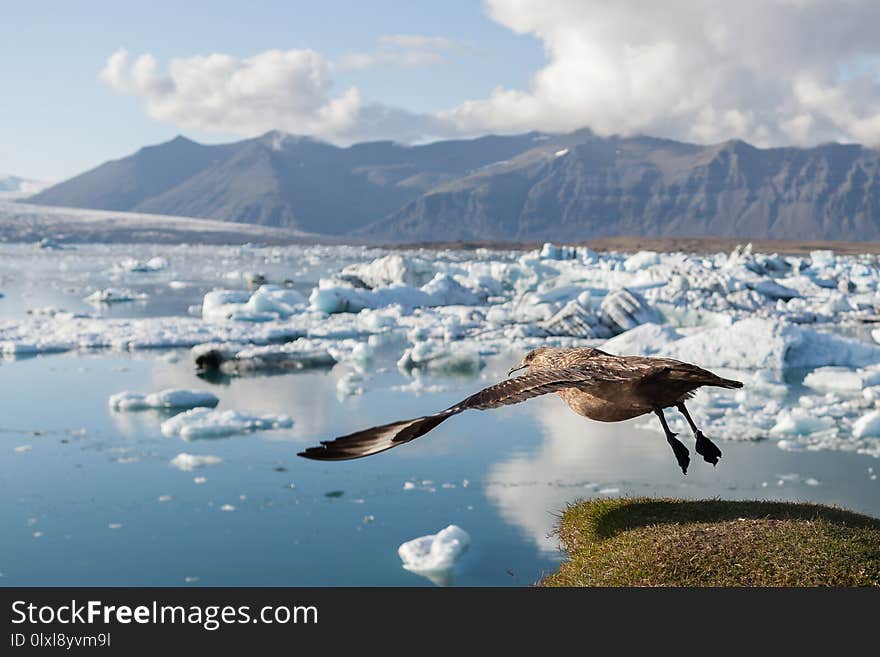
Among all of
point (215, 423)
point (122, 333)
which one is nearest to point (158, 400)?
point (215, 423)

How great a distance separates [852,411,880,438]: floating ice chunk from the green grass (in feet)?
39.2

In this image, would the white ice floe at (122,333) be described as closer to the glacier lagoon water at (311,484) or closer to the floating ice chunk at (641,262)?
the glacier lagoon water at (311,484)

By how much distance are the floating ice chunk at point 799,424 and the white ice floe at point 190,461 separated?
42.2 feet

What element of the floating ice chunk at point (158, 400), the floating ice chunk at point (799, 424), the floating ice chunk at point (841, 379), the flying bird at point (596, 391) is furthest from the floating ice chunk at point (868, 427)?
the floating ice chunk at point (158, 400)

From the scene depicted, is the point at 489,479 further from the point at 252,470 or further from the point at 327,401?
the point at 327,401

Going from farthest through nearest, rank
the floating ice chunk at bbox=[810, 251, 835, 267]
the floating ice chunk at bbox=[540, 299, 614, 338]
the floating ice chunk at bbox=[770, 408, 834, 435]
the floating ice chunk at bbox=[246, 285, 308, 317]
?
1. the floating ice chunk at bbox=[810, 251, 835, 267]
2. the floating ice chunk at bbox=[246, 285, 308, 317]
3. the floating ice chunk at bbox=[540, 299, 614, 338]
4. the floating ice chunk at bbox=[770, 408, 834, 435]

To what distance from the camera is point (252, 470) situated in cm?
1645

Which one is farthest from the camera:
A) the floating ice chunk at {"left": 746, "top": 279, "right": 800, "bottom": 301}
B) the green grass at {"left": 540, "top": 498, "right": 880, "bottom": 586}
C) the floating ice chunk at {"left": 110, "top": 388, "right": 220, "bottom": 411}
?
the floating ice chunk at {"left": 746, "top": 279, "right": 800, "bottom": 301}

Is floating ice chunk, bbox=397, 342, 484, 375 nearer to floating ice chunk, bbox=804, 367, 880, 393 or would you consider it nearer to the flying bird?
floating ice chunk, bbox=804, 367, 880, 393

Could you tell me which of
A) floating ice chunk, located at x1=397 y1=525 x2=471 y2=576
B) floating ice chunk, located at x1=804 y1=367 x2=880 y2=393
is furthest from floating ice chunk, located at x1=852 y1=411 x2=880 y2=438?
floating ice chunk, located at x1=397 y1=525 x2=471 y2=576

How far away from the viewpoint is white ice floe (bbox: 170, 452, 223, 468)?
54.3 ft

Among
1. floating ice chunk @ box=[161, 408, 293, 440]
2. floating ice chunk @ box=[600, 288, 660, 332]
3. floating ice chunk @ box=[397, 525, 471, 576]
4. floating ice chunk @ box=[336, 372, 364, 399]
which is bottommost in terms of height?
floating ice chunk @ box=[397, 525, 471, 576]

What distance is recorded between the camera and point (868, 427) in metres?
18.4

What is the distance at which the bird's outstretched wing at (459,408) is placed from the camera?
3.96 metres
